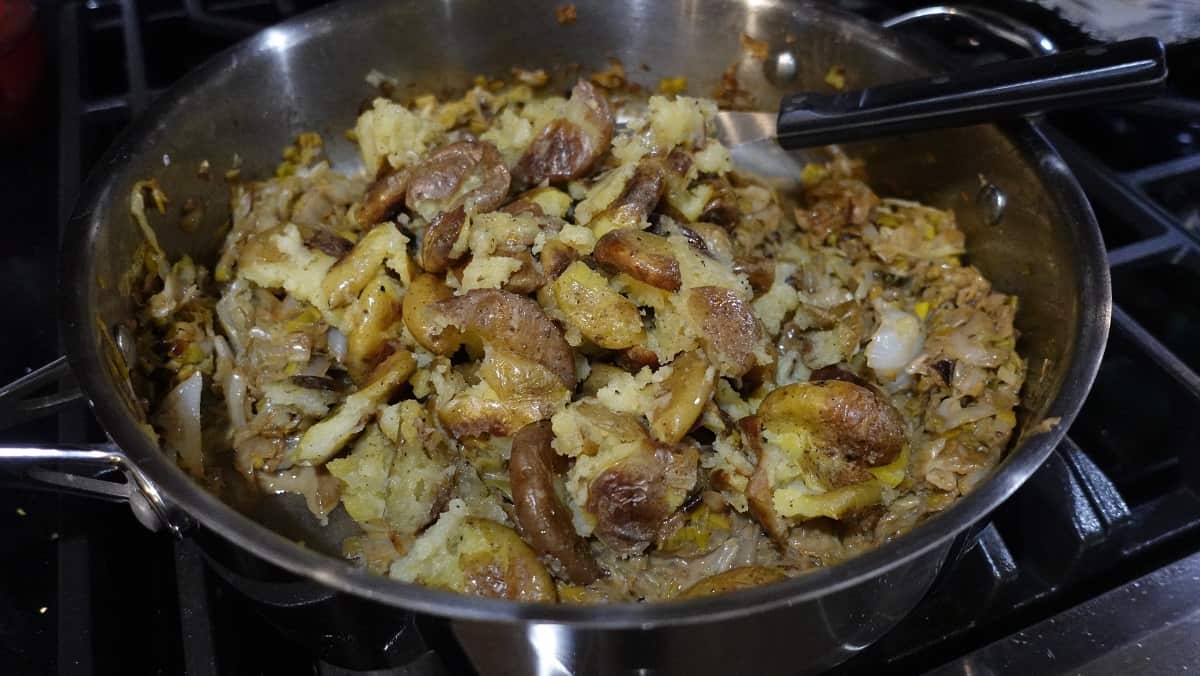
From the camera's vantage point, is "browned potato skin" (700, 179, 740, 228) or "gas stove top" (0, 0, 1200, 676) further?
"browned potato skin" (700, 179, 740, 228)

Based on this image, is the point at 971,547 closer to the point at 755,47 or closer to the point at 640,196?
the point at 640,196

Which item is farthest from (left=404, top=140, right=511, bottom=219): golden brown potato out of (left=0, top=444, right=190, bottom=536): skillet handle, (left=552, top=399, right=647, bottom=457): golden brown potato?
(left=0, top=444, right=190, bottom=536): skillet handle

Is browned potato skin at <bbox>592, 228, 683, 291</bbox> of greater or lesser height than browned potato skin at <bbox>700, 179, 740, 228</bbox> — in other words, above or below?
above

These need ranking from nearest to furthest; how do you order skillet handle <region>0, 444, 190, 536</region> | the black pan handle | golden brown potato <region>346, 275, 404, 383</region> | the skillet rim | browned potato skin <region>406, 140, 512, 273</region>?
the skillet rim, skillet handle <region>0, 444, 190, 536</region>, the black pan handle, golden brown potato <region>346, 275, 404, 383</region>, browned potato skin <region>406, 140, 512, 273</region>

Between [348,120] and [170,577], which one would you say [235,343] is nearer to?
[170,577]

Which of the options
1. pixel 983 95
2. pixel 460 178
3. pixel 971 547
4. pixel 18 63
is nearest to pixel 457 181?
pixel 460 178

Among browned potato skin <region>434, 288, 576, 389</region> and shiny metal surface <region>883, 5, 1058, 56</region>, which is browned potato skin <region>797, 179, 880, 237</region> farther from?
browned potato skin <region>434, 288, 576, 389</region>
